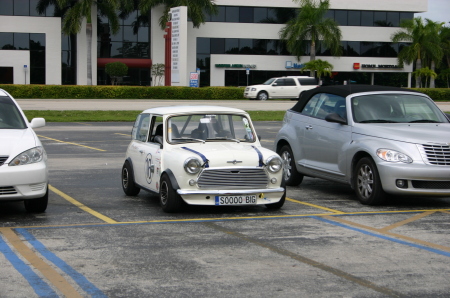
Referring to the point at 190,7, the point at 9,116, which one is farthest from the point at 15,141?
the point at 190,7

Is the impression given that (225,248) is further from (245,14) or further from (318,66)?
(245,14)

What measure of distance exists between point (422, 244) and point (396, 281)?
5.58ft

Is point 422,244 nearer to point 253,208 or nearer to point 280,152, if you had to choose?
point 253,208

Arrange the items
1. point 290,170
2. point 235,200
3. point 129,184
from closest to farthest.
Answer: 1. point 235,200
2. point 129,184
3. point 290,170

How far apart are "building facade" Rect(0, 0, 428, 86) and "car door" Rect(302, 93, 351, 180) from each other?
47.1 m

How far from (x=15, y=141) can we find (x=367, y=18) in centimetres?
6535

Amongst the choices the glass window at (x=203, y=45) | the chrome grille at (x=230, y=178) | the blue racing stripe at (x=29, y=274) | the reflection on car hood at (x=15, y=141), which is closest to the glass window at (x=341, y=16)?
the glass window at (x=203, y=45)

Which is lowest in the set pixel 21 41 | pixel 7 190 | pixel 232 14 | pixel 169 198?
→ pixel 169 198

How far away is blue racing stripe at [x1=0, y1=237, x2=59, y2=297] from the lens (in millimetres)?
5645

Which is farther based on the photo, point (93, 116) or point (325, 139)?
point (93, 116)

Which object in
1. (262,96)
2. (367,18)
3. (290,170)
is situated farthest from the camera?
(367,18)

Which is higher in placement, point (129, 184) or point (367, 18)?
point (367, 18)

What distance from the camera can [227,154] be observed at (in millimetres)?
9398

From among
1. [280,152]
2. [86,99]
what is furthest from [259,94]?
[280,152]
